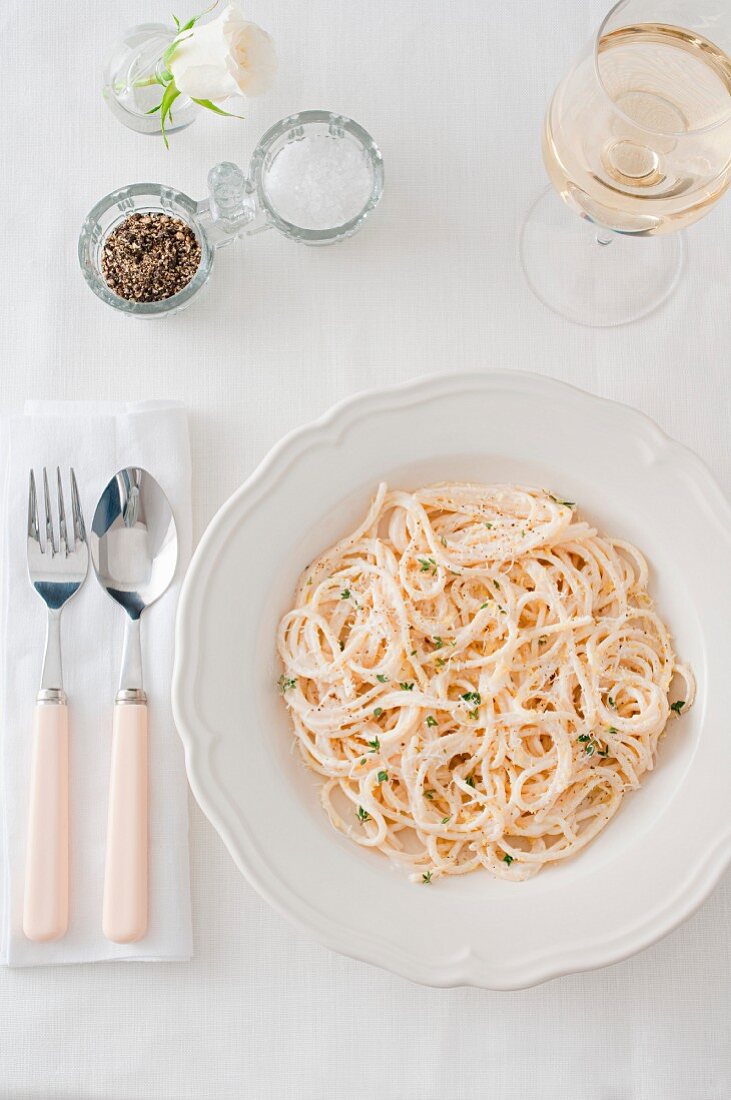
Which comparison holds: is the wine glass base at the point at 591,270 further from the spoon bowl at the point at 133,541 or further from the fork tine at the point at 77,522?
the fork tine at the point at 77,522

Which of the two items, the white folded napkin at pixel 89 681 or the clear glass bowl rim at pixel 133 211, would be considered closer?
the white folded napkin at pixel 89 681

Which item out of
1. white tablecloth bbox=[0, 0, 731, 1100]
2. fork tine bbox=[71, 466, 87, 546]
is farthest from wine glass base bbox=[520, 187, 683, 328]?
fork tine bbox=[71, 466, 87, 546]

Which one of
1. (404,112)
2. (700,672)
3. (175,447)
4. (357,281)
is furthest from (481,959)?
(404,112)

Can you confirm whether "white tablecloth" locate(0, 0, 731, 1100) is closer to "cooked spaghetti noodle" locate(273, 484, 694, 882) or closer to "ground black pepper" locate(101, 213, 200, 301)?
"ground black pepper" locate(101, 213, 200, 301)

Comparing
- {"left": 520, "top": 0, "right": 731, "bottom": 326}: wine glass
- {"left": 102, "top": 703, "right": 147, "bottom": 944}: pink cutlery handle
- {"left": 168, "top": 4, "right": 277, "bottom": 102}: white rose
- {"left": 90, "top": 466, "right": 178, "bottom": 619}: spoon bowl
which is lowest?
{"left": 102, "top": 703, "right": 147, "bottom": 944}: pink cutlery handle

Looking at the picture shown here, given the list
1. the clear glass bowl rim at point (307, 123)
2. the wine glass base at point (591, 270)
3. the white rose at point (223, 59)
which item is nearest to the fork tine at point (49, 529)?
the clear glass bowl rim at point (307, 123)

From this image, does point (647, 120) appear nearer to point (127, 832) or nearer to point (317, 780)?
point (317, 780)

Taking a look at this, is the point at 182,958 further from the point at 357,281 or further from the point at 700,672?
the point at 357,281
